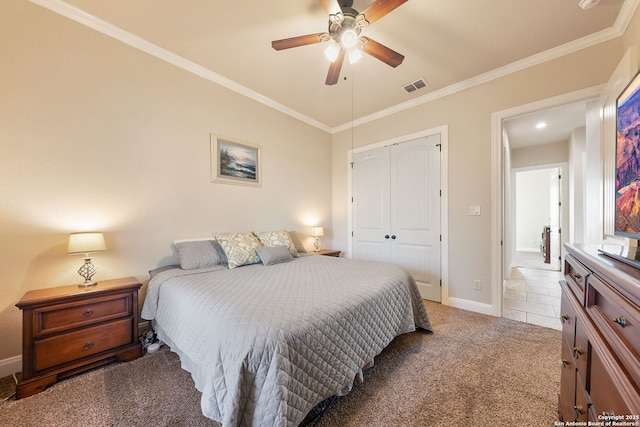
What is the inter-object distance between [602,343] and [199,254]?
2.67m

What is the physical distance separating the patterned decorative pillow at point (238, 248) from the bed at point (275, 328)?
0.16m

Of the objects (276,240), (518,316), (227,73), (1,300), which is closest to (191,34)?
(227,73)

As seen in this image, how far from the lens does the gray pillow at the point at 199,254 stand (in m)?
2.30

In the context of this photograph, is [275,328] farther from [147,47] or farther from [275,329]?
[147,47]

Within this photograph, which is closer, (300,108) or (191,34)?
(191,34)

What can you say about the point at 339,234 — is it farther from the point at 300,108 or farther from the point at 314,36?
the point at 314,36

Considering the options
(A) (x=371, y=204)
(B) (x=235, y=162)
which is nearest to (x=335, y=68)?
(B) (x=235, y=162)

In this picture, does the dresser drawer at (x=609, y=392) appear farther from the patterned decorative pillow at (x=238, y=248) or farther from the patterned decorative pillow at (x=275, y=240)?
the patterned decorative pillow at (x=275, y=240)

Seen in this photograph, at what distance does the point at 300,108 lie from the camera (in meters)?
3.67

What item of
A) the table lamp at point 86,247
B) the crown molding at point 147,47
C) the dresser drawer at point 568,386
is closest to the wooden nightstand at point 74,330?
the table lamp at point 86,247

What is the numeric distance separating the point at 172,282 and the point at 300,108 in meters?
2.97

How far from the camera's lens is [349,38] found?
1788mm

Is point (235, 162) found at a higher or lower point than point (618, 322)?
higher

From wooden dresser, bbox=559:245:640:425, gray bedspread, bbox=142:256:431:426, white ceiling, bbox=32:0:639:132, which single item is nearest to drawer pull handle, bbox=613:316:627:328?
wooden dresser, bbox=559:245:640:425
